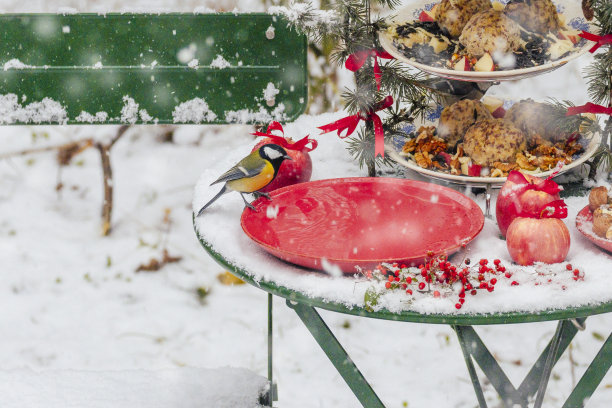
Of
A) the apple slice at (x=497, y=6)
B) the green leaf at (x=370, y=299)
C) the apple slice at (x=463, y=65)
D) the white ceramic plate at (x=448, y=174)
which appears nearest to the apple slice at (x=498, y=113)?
the white ceramic plate at (x=448, y=174)

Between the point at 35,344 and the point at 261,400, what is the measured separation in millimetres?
1502

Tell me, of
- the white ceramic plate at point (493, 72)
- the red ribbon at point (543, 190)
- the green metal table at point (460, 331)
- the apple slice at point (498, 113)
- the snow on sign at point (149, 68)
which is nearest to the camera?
the green metal table at point (460, 331)

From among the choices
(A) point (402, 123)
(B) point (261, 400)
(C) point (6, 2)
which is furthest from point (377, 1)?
(C) point (6, 2)

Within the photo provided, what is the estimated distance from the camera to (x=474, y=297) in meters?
1.02

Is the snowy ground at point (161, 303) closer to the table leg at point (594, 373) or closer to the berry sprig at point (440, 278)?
the berry sprig at point (440, 278)

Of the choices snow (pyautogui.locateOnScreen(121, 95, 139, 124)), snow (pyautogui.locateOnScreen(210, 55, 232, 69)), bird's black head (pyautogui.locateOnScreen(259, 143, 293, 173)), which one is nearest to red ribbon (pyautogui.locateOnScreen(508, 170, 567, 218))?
bird's black head (pyautogui.locateOnScreen(259, 143, 293, 173))

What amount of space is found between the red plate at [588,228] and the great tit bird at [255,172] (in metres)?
0.55

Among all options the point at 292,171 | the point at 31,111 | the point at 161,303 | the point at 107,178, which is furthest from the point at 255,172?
the point at 107,178

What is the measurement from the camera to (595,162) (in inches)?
57.7

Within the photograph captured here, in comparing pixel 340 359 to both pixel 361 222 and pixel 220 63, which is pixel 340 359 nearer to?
pixel 361 222

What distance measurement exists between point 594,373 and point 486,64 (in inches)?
22.7

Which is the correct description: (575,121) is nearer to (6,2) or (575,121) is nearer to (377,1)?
(377,1)

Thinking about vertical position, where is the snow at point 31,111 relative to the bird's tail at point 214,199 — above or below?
above

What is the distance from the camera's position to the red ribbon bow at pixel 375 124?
143 cm
